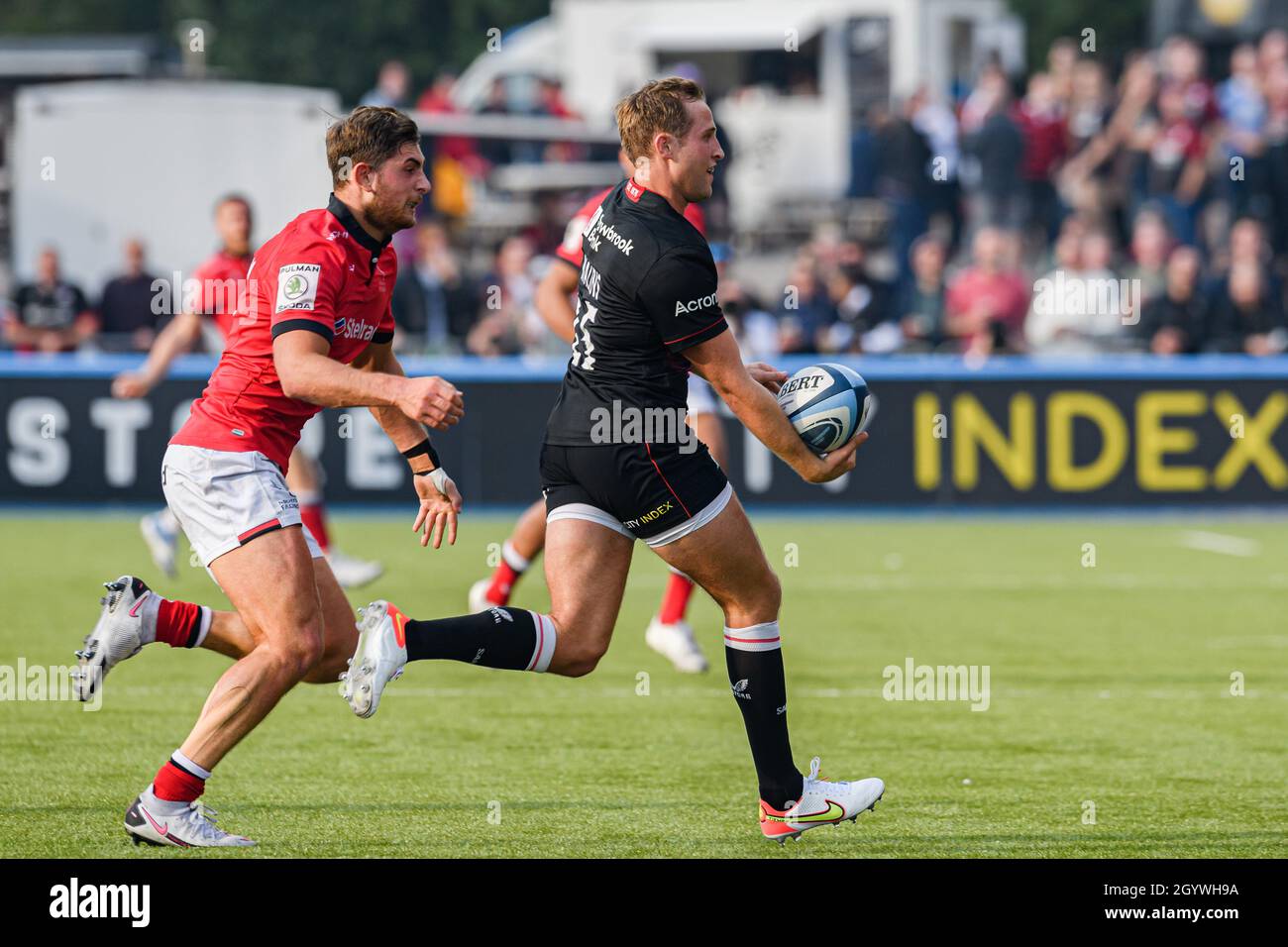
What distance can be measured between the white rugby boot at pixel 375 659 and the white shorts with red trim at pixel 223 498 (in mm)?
478

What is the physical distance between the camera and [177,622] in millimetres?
7340

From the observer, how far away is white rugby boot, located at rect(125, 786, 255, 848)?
662 centimetres

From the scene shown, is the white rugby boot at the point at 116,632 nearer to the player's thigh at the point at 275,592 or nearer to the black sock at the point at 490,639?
the player's thigh at the point at 275,592

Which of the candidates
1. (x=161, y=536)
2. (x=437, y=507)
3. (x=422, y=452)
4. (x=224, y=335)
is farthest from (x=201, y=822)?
(x=161, y=536)

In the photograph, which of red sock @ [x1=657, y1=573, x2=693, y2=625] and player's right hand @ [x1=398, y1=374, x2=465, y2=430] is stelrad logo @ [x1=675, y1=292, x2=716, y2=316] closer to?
player's right hand @ [x1=398, y1=374, x2=465, y2=430]

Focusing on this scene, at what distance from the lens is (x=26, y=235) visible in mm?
24859

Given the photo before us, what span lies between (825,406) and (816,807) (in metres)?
1.31

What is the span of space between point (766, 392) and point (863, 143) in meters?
18.2

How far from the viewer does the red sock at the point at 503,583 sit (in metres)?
11.0

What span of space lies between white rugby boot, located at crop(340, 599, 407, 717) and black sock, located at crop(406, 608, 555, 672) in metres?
0.05

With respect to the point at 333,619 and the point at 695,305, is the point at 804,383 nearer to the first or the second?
the point at 695,305

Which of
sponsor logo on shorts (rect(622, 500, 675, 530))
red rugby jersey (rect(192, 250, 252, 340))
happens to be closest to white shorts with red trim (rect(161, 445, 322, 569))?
sponsor logo on shorts (rect(622, 500, 675, 530))

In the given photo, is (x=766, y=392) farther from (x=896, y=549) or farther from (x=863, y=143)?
(x=863, y=143)
